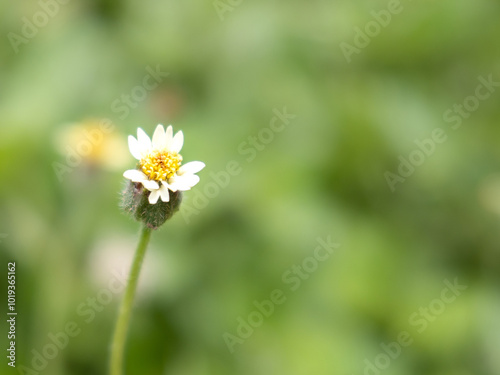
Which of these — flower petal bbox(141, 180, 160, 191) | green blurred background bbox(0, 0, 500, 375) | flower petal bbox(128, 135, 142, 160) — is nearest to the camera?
flower petal bbox(141, 180, 160, 191)

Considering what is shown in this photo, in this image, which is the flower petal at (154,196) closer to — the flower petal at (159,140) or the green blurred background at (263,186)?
the flower petal at (159,140)

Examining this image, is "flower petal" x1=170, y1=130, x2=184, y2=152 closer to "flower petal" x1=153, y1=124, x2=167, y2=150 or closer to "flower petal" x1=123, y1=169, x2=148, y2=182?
"flower petal" x1=153, y1=124, x2=167, y2=150

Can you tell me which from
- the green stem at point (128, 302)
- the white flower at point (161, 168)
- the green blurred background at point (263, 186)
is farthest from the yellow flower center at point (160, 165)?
the green blurred background at point (263, 186)

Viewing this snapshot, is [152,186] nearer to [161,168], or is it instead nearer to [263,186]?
[161,168]

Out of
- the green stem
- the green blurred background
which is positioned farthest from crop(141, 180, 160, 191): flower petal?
the green blurred background

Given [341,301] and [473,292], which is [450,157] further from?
[341,301]

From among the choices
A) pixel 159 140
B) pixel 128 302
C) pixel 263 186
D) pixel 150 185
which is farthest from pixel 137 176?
pixel 263 186
